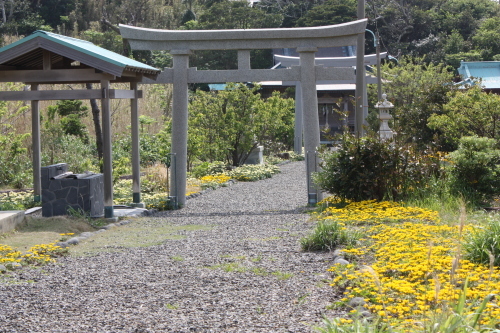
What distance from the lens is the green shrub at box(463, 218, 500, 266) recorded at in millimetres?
5762

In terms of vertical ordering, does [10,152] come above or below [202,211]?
above

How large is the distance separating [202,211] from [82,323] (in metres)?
7.32

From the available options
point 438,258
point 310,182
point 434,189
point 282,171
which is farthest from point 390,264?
point 282,171

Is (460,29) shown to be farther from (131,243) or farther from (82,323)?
(82,323)

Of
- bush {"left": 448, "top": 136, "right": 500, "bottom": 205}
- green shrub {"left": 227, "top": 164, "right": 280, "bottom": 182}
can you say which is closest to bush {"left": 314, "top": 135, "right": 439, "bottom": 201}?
bush {"left": 448, "top": 136, "right": 500, "bottom": 205}

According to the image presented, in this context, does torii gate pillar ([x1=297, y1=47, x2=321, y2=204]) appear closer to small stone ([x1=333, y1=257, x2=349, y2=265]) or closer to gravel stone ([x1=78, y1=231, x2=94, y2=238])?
gravel stone ([x1=78, y1=231, x2=94, y2=238])

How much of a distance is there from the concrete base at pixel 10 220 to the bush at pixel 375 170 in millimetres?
5069

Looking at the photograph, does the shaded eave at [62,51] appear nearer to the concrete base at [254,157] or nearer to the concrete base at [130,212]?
the concrete base at [130,212]

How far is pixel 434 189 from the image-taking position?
1077 centimetres

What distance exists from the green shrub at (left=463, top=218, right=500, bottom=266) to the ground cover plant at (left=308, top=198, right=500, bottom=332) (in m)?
0.02

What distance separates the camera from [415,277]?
507cm

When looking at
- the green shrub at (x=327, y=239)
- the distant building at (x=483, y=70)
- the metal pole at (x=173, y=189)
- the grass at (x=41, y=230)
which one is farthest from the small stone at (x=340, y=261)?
the distant building at (x=483, y=70)

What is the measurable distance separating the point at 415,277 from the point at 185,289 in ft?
6.52

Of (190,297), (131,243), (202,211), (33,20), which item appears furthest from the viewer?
(33,20)
